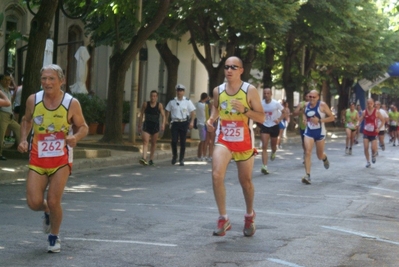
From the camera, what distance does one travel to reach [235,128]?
32.7 feet

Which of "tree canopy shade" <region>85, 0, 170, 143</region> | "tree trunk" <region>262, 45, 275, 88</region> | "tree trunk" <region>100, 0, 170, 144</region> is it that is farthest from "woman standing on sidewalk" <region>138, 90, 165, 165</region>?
"tree trunk" <region>262, 45, 275, 88</region>

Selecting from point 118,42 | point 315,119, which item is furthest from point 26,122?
point 118,42

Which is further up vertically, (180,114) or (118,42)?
(118,42)

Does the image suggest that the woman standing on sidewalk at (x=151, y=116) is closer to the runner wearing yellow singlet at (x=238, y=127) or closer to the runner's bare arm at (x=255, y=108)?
the runner wearing yellow singlet at (x=238, y=127)

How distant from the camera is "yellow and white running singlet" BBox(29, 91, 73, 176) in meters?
8.32

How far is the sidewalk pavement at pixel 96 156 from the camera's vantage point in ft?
53.9

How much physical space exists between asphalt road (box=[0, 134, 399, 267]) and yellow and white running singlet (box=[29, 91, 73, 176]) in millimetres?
809

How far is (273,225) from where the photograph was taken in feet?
35.7

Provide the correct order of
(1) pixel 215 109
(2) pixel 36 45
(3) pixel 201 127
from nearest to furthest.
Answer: (1) pixel 215 109, (2) pixel 36 45, (3) pixel 201 127

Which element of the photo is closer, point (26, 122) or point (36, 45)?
point (26, 122)

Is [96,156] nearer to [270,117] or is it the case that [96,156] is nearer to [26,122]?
[270,117]

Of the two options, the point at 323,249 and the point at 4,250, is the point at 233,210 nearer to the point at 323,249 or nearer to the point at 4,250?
the point at 323,249

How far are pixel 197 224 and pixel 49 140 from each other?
9.24ft

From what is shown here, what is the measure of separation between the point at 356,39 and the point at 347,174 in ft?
73.3
